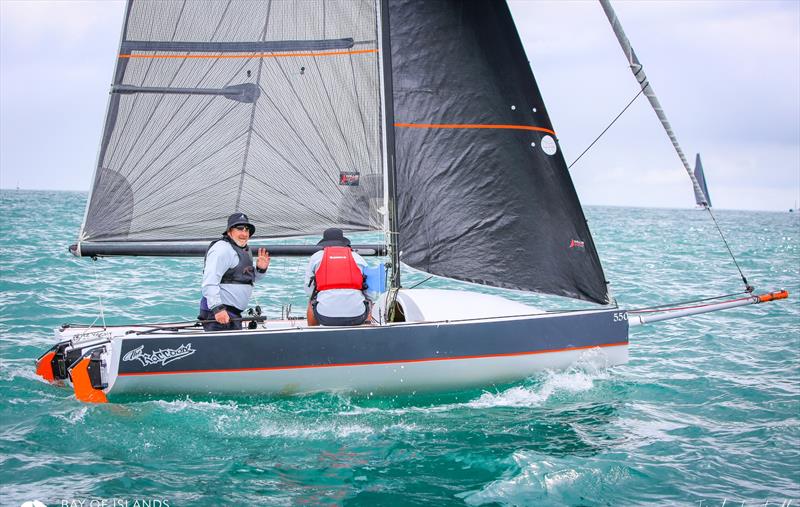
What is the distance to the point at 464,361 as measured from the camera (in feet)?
23.6

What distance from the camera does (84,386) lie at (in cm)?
691

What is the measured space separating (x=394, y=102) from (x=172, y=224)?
2.71 m

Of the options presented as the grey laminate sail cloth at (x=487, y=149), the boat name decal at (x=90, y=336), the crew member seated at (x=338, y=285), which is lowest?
the boat name decal at (x=90, y=336)

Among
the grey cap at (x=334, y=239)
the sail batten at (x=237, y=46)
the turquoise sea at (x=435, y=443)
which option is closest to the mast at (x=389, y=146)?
the sail batten at (x=237, y=46)

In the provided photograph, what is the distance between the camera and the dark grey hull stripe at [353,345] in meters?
6.71

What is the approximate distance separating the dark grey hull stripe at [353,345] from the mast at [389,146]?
1.22 metres

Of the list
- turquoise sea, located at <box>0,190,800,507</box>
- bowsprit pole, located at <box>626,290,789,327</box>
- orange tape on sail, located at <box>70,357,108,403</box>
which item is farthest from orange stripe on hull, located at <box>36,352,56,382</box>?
bowsprit pole, located at <box>626,290,789,327</box>

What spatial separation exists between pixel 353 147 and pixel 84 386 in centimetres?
362

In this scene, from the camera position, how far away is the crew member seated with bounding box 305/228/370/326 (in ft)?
23.5

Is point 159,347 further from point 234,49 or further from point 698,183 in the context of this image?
point 698,183

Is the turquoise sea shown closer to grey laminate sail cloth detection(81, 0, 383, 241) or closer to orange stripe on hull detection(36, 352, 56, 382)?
orange stripe on hull detection(36, 352, 56, 382)

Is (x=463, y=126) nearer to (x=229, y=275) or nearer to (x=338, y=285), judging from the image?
(x=338, y=285)

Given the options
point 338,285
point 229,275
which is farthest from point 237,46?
point 338,285

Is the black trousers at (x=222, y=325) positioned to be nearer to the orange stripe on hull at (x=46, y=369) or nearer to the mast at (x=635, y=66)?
the orange stripe on hull at (x=46, y=369)
